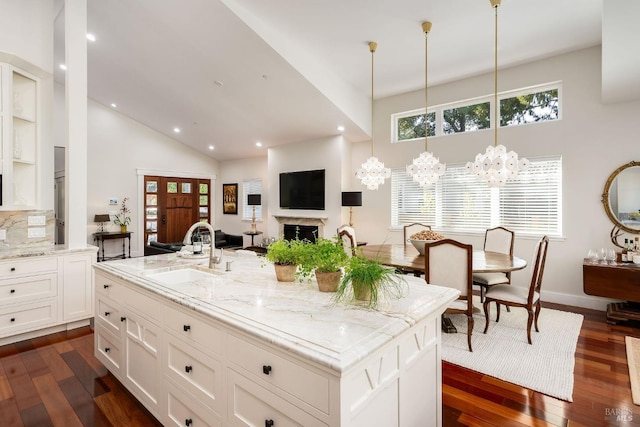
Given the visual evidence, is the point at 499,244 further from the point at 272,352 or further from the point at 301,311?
the point at 272,352

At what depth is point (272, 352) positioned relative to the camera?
3.91ft

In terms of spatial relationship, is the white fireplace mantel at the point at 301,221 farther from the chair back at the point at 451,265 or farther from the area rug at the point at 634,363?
the area rug at the point at 634,363

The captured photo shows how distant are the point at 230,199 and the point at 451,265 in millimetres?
7697

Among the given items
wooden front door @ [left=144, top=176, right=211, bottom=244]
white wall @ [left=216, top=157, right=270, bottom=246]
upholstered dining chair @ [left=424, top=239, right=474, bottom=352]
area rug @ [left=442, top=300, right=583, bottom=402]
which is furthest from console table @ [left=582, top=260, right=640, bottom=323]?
wooden front door @ [left=144, top=176, right=211, bottom=244]

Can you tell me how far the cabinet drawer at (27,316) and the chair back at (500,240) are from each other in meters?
5.31

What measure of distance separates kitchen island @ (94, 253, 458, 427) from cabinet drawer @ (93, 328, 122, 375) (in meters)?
0.06

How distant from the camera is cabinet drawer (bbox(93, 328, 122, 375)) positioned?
2.29 meters

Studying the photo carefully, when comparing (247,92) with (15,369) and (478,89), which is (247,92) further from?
(15,369)

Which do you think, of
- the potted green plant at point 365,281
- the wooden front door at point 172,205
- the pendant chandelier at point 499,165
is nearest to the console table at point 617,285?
the pendant chandelier at point 499,165

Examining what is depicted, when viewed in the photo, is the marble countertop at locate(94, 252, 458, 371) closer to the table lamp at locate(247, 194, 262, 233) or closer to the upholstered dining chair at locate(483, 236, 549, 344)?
the upholstered dining chair at locate(483, 236, 549, 344)

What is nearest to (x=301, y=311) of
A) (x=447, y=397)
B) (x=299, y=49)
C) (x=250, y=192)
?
(x=447, y=397)

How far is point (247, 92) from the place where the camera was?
18.3 feet

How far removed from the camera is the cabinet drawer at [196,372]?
57.4 inches

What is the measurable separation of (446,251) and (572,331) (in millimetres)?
1825
